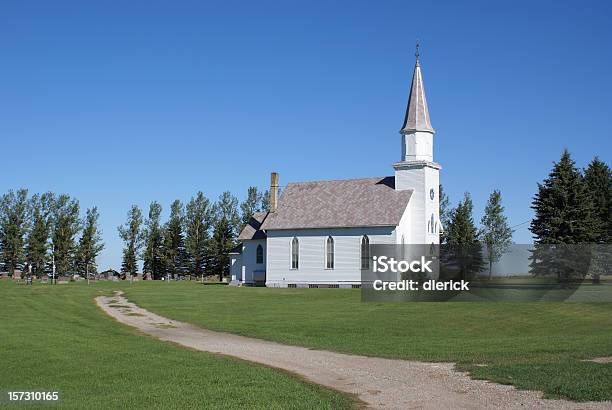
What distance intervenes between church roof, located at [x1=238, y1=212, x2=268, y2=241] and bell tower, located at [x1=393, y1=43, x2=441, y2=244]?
15137mm

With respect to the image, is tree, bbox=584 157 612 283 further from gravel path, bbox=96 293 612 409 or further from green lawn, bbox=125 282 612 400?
gravel path, bbox=96 293 612 409

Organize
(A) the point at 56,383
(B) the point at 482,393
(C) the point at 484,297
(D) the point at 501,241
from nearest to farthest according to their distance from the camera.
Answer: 1. (B) the point at 482,393
2. (A) the point at 56,383
3. (C) the point at 484,297
4. (D) the point at 501,241

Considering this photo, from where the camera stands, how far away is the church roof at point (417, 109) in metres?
61.0

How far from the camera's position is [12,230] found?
3578 inches

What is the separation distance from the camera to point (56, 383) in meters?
15.5

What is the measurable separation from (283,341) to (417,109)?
40.9m

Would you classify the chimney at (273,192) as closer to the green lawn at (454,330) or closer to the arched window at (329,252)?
the arched window at (329,252)

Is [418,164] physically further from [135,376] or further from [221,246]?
[135,376]

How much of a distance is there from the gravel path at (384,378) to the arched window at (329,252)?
37.0 metres

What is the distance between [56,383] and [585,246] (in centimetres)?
4492

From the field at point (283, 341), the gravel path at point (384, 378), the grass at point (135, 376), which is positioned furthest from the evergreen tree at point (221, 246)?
the gravel path at point (384, 378)

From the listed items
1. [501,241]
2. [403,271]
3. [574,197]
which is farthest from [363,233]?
[501,241]

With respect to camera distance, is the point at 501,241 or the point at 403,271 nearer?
the point at 403,271

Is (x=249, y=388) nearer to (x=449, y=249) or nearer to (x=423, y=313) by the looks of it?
(x=423, y=313)
